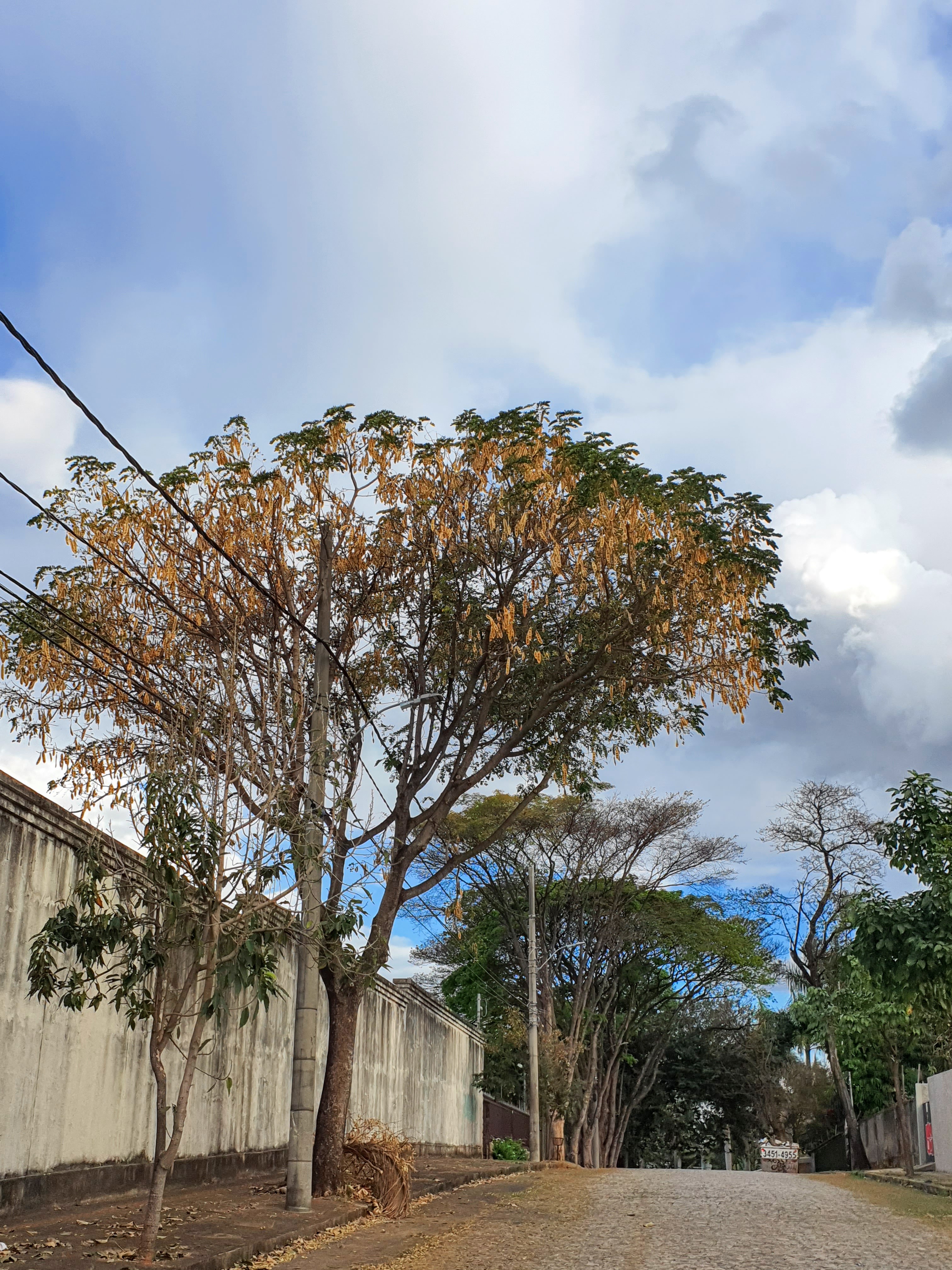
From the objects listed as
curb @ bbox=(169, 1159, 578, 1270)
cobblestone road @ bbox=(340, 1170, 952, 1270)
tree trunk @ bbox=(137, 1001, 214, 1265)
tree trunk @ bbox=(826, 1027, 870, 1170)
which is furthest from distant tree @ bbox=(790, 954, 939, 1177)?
tree trunk @ bbox=(137, 1001, 214, 1265)

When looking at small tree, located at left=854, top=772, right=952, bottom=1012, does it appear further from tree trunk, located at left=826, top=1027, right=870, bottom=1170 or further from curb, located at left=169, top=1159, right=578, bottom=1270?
tree trunk, located at left=826, top=1027, right=870, bottom=1170

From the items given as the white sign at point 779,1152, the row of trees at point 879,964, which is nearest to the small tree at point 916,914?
the row of trees at point 879,964

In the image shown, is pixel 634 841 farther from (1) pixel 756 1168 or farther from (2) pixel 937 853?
(1) pixel 756 1168

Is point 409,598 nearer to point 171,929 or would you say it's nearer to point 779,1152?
point 171,929

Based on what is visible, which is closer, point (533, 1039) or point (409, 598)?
point (409, 598)

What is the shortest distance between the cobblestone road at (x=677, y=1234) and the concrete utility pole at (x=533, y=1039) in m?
9.47

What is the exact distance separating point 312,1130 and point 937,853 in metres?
8.68

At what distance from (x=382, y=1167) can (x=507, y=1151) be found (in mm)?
19037

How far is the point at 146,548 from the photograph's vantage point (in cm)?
1481

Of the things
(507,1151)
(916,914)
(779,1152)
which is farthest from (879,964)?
(779,1152)

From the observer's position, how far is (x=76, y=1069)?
435 inches

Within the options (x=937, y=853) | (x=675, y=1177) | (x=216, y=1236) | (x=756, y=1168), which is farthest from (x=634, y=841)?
(x=756, y=1168)

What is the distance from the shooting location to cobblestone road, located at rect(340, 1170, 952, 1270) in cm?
935

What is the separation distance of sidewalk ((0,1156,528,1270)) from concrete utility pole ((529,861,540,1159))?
1385 cm
